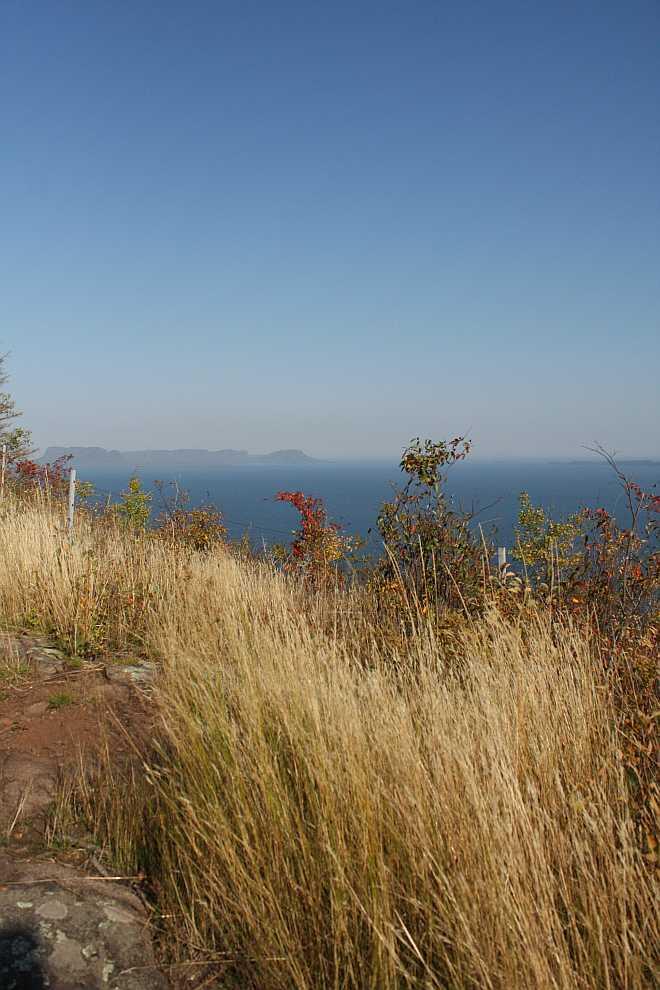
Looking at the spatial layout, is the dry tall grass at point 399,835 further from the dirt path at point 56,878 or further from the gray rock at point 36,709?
the gray rock at point 36,709

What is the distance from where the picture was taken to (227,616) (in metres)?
5.16

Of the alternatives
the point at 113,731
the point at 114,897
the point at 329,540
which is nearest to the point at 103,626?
the point at 113,731

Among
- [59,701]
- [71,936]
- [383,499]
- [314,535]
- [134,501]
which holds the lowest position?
[71,936]

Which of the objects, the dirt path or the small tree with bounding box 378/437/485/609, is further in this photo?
the small tree with bounding box 378/437/485/609

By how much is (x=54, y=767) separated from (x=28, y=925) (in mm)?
1248

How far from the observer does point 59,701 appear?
4352 mm

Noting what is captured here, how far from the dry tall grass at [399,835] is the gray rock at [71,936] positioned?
0.14 m

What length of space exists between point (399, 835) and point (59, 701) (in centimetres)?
271

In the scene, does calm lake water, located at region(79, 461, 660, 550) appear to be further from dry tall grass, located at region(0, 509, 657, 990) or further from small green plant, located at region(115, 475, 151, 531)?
dry tall grass, located at region(0, 509, 657, 990)

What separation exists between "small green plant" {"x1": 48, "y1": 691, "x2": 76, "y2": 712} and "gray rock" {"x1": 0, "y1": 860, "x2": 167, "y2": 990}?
166 cm

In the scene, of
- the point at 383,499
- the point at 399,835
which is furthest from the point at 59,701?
the point at 383,499

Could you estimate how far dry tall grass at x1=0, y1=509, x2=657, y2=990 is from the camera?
2.01 metres

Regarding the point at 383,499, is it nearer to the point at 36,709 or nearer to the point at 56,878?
the point at 36,709

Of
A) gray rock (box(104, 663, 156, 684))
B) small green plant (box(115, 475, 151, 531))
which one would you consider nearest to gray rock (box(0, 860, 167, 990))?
gray rock (box(104, 663, 156, 684))
